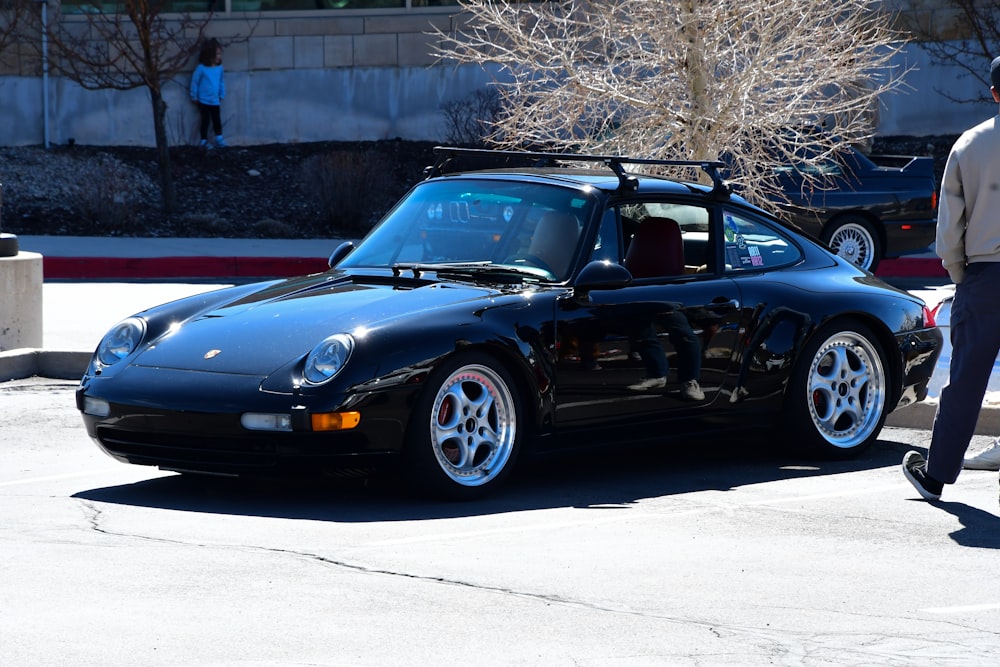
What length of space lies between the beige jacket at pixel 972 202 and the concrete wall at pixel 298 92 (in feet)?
63.3

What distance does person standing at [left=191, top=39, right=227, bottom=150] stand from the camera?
24.8m

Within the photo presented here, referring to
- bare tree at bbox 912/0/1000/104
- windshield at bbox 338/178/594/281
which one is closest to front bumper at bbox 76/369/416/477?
windshield at bbox 338/178/594/281

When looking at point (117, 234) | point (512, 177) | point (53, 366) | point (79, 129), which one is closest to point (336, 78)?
point (79, 129)

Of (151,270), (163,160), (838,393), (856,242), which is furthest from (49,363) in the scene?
(163,160)

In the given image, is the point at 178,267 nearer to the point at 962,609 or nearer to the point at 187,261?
the point at 187,261

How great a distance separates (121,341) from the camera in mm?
7387

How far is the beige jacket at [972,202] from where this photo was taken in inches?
265

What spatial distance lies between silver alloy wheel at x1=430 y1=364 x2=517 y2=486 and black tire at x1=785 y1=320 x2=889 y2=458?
1740mm

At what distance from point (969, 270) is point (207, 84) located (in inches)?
770

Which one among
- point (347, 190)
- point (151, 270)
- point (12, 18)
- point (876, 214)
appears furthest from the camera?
point (12, 18)

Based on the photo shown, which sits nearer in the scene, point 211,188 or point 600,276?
point 600,276

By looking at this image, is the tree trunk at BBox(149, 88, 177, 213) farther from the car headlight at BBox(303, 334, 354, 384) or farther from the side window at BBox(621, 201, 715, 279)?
the car headlight at BBox(303, 334, 354, 384)

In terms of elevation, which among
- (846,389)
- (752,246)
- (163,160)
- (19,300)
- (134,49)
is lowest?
(846,389)

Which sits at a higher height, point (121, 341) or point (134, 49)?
point (134, 49)
